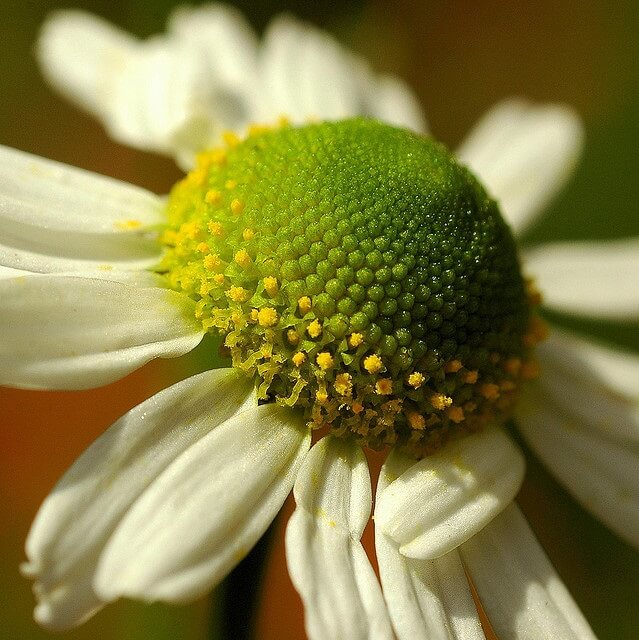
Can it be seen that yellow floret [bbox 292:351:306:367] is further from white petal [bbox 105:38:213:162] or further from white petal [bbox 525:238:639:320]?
white petal [bbox 525:238:639:320]

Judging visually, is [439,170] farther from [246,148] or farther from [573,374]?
[573,374]

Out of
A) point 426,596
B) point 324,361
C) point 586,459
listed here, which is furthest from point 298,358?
point 586,459

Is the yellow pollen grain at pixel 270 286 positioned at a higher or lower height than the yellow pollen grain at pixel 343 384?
higher

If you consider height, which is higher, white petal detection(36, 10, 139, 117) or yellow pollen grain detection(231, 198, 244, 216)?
yellow pollen grain detection(231, 198, 244, 216)

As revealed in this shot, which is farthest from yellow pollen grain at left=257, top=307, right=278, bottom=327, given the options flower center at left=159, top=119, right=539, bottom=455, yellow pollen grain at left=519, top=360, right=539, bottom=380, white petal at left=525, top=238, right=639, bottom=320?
white petal at left=525, top=238, right=639, bottom=320

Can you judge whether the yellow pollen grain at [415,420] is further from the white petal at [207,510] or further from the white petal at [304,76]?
the white petal at [304,76]

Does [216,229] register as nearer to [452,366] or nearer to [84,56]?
[452,366]

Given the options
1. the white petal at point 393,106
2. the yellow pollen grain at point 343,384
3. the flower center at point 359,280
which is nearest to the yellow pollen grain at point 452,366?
the flower center at point 359,280
